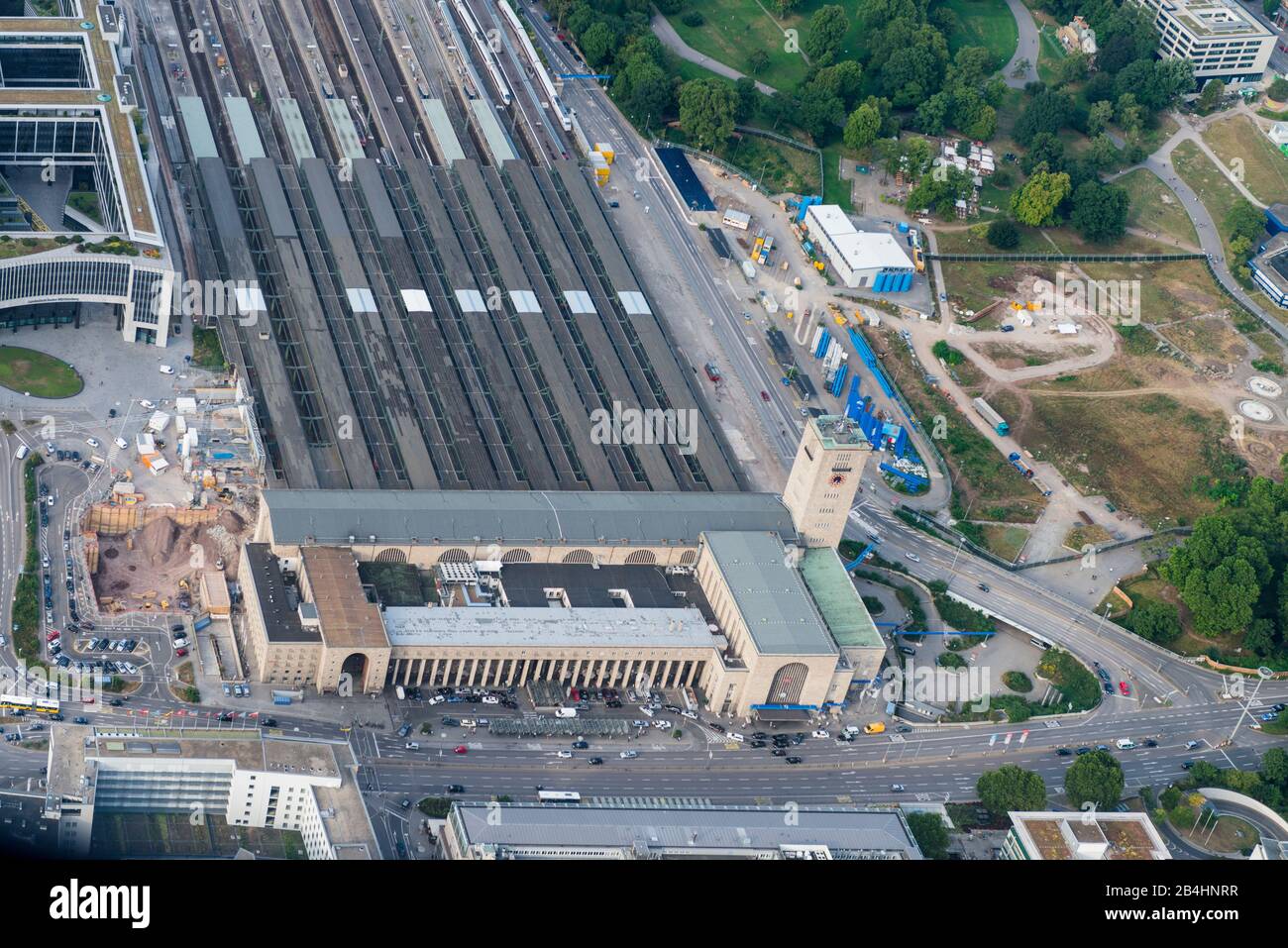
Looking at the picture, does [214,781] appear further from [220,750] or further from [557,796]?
[557,796]

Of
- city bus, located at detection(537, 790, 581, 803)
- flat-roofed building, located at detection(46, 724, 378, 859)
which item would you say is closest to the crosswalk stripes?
city bus, located at detection(537, 790, 581, 803)

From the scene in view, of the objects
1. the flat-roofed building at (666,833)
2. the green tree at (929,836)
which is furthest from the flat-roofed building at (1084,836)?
the flat-roofed building at (666,833)

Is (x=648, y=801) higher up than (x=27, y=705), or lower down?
higher up

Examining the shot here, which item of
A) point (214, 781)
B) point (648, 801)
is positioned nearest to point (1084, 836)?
point (648, 801)

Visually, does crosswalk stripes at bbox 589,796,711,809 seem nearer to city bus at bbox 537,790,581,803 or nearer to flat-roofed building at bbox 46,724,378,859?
city bus at bbox 537,790,581,803

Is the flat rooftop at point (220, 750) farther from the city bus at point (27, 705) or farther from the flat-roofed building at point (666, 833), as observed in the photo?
the flat-roofed building at point (666, 833)
